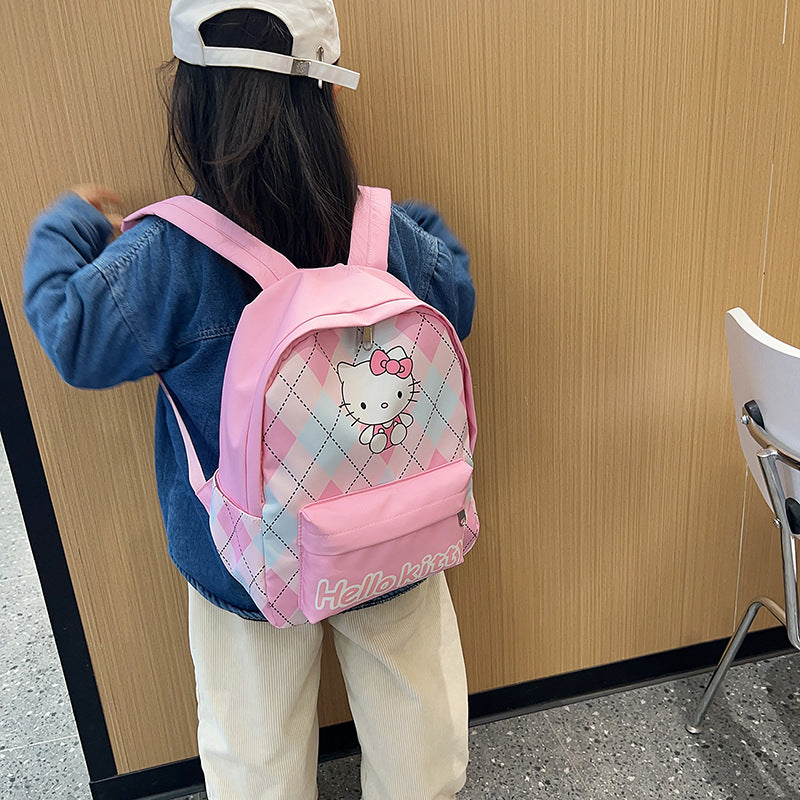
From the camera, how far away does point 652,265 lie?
1255 mm

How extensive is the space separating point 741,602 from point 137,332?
1.25m

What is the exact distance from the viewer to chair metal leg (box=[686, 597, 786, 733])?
51.9 inches

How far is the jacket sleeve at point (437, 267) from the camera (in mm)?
954

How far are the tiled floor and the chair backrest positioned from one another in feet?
1.73

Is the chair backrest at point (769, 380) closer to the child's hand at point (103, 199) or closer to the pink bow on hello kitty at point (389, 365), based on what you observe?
the pink bow on hello kitty at point (389, 365)

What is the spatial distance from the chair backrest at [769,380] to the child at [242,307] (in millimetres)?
367

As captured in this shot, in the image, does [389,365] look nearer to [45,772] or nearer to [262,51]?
[262,51]

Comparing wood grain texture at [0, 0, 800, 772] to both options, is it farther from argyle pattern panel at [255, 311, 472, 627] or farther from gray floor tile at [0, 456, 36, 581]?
gray floor tile at [0, 456, 36, 581]

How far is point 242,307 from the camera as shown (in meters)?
0.88

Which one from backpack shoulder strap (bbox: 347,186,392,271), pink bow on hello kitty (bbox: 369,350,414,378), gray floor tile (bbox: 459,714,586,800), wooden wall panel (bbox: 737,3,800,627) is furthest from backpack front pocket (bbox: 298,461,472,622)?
wooden wall panel (bbox: 737,3,800,627)

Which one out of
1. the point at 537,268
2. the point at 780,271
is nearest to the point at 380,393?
the point at 537,268

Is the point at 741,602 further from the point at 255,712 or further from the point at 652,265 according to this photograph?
the point at 255,712

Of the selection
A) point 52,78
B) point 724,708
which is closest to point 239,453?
point 52,78

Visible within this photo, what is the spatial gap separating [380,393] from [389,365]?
1.2 inches
